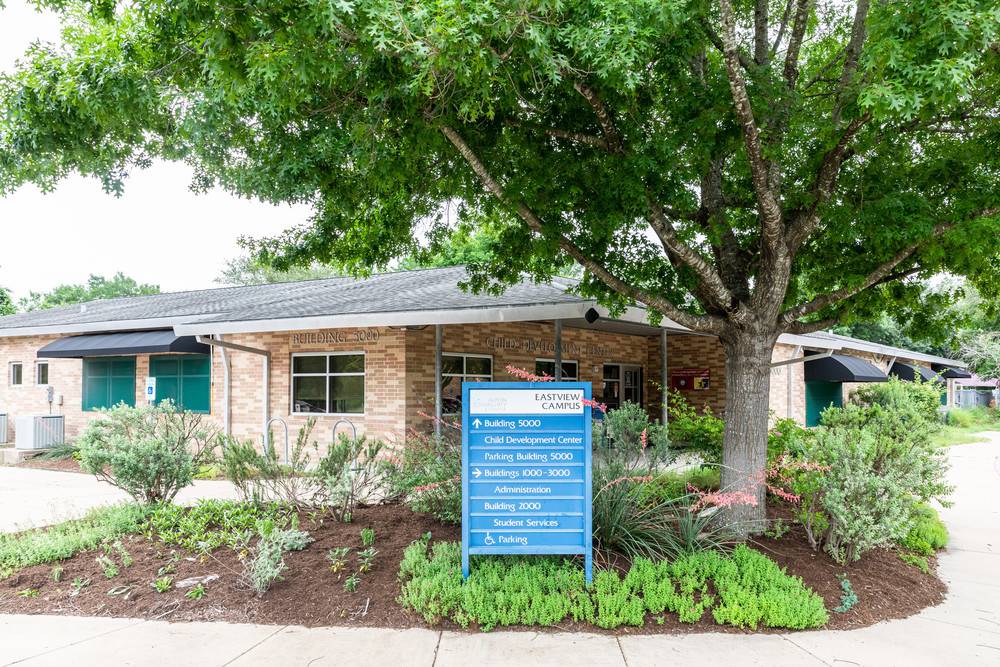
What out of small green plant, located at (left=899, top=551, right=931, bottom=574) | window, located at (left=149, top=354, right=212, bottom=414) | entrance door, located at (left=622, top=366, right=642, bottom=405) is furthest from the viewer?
entrance door, located at (left=622, top=366, right=642, bottom=405)

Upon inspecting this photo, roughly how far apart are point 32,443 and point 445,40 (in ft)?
53.7

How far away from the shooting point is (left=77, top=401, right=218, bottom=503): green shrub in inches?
300

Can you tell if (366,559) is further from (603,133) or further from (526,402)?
(603,133)

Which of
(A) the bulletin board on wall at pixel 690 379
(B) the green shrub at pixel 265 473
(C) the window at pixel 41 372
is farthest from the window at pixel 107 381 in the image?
(A) the bulletin board on wall at pixel 690 379

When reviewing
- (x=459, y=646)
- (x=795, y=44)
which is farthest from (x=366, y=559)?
(x=795, y=44)

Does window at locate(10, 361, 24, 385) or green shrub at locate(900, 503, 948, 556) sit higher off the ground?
window at locate(10, 361, 24, 385)

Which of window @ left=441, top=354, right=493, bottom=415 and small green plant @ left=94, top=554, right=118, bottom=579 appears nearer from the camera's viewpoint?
small green plant @ left=94, top=554, right=118, bottom=579

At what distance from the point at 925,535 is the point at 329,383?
10.5m

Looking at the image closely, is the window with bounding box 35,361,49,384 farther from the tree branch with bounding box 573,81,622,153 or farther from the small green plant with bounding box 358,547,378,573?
the tree branch with bounding box 573,81,622,153

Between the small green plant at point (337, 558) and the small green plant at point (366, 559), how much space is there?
0.42ft

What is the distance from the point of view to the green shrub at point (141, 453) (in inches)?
300

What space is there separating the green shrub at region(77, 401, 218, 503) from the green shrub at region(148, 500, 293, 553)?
35 centimetres

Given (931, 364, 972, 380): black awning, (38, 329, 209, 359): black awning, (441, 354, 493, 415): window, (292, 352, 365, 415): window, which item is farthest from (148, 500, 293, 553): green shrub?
(931, 364, 972, 380): black awning

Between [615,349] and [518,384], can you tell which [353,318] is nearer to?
[518,384]
